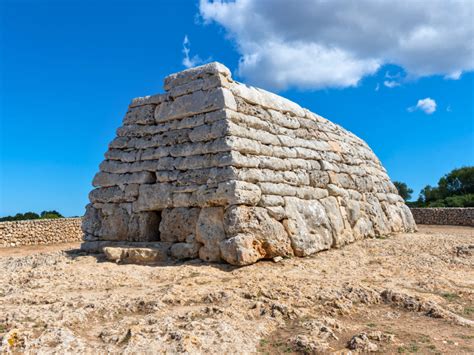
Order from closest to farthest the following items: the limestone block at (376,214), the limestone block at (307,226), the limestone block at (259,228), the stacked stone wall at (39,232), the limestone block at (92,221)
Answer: the limestone block at (259,228) → the limestone block at (307,226) → the limestone block at (92,221) → the limestone block at (376,214) → the stacked stone wall at (39,232)

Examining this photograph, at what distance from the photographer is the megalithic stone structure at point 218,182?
18.9ft

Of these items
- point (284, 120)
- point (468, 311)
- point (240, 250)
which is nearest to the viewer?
point (468, 311)

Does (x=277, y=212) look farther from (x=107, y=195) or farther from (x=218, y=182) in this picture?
(x=107, y=195)

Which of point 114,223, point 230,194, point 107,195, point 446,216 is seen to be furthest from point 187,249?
point 446,216

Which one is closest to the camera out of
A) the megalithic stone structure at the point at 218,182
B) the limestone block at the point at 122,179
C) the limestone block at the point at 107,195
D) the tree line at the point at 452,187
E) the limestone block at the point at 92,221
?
the megalithic stone structure at the point at 218,182

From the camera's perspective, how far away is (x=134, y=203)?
6.84 metres

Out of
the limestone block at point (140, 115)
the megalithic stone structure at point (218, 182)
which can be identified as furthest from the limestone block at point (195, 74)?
the limestone block at point (140, 115)

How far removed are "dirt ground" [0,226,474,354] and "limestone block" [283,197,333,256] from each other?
0.25 meters

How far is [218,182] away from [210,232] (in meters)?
0.74

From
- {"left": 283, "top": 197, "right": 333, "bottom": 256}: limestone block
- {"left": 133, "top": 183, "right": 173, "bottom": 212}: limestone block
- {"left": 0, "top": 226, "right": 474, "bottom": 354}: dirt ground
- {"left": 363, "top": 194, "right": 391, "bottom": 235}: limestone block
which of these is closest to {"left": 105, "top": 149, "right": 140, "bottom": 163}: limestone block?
{"left": 133, "top": 183, "right": 173, "bottom": 212}: limestone block

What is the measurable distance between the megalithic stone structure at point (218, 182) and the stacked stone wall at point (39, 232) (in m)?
10.4

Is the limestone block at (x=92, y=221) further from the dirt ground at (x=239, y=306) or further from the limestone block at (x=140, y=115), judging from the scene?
the limestone block at (x=140, y=115)

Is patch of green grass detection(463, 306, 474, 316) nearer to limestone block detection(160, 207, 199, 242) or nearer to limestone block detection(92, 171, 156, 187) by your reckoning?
limestone block detection(160, 207, 199, 242)

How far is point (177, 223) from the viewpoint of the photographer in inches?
246
